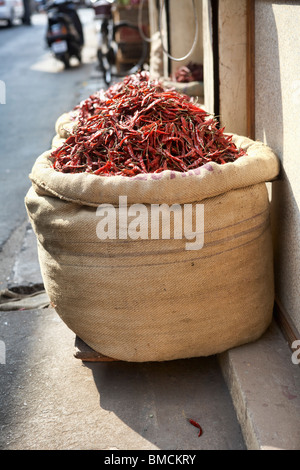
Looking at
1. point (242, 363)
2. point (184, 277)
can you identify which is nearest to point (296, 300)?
point (242, 363)

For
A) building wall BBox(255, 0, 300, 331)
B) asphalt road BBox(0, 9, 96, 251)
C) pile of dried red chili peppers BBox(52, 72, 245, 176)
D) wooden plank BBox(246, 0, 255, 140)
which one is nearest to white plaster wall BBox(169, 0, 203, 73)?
asphalt road BBox(0, 9, 96, 251)

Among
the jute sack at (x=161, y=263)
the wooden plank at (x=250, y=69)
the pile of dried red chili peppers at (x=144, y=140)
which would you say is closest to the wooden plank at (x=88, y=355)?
the jute sack at (x=161, y=263)

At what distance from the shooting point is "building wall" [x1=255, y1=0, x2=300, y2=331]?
8.52 feet

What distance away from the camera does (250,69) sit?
3.38 m

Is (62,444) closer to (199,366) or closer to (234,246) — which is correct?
(199,366)

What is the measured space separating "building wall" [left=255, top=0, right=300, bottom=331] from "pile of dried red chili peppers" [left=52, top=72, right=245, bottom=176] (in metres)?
0.25

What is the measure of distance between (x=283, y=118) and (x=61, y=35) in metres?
11.4

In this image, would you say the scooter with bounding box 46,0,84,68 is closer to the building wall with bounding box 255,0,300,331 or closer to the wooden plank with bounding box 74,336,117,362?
the building wall with bounding box 255,0,300,331

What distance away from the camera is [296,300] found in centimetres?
276

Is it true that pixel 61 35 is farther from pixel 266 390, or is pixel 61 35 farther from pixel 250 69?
pixel 266 390

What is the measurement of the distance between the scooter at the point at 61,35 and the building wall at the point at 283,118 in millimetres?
10589

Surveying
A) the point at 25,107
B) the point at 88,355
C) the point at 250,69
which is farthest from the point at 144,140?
the point at 25,107

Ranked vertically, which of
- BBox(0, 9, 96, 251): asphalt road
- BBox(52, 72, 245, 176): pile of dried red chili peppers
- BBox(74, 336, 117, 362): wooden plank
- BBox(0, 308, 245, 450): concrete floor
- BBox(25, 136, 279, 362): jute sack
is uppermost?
BBox(52, 72, 245, 176): pile of dried red chili peppers

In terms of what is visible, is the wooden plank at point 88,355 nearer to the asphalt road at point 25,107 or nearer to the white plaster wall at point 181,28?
the asphalt road at point 25,107
